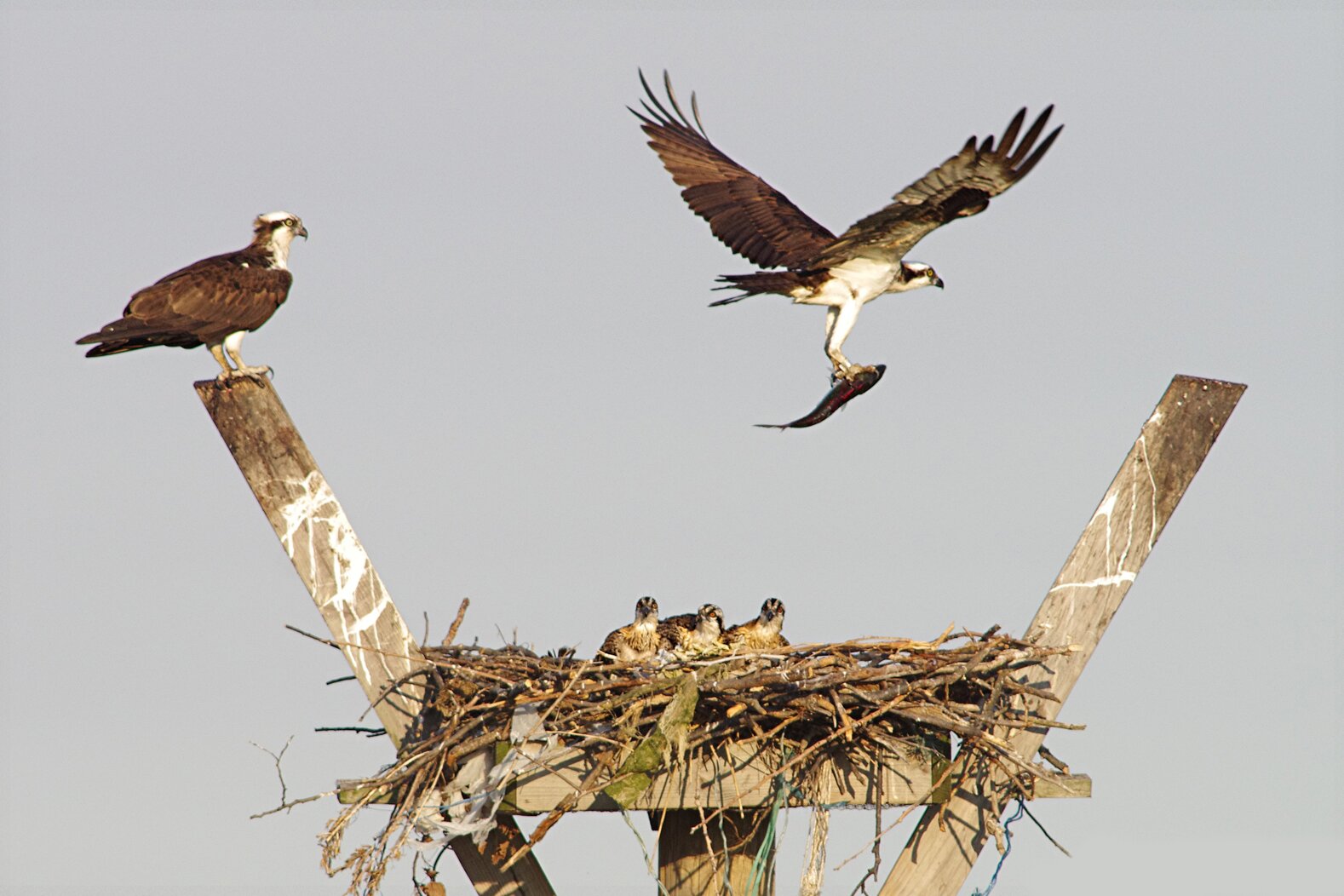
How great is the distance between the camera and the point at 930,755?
499cm

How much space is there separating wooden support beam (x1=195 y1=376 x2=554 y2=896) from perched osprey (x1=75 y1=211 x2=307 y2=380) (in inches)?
45.4

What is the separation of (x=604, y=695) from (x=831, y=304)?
8.73 ft

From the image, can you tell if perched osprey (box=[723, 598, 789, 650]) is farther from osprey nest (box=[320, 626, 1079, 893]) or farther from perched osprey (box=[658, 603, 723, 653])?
osprey nest (box=[320, 626, 1079, 893])

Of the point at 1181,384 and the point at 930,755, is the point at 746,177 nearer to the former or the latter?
the point at 1181,384

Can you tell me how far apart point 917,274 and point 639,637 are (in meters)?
2.37

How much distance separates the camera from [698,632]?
283 inches

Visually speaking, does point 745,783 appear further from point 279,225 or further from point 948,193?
point 279,225

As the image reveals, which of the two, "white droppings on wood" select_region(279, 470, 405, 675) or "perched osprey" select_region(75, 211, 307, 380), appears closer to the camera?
"white droppings on wood" select_region(279, 470, 405, 675)

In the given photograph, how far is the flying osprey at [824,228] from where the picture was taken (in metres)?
5.98

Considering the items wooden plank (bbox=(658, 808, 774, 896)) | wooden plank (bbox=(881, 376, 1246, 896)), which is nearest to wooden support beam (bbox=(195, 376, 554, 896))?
wooden plank (bbox=(658, 808, 774, 896))

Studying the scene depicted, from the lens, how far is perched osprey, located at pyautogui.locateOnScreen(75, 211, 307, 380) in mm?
6297

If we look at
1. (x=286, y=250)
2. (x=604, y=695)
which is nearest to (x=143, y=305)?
(x=286, y=250)

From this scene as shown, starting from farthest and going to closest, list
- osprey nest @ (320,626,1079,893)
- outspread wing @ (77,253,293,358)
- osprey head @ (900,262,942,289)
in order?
osprey head @ (900,262,942,289) → outspread wing @ (77,253,293,358) → osprey nest @ (320,626,1079,893)

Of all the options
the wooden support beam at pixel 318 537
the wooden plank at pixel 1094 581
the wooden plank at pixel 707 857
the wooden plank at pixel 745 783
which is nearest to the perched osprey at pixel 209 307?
the wooden support beam at pixel 318 537
